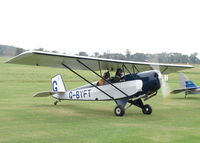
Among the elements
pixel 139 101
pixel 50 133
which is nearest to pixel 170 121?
pixel 139 101

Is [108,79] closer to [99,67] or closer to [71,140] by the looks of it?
[99,67]

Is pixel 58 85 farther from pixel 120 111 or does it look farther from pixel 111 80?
pixel 120 111

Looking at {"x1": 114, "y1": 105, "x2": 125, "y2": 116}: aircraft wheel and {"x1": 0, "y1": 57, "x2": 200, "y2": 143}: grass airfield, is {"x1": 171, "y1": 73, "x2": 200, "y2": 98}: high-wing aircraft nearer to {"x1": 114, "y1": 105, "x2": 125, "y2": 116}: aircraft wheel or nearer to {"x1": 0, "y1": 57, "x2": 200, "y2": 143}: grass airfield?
{"x1": 0, "y1": 57, "x2": 200, "y2": 143}: grass airfield

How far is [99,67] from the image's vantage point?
13352 mm

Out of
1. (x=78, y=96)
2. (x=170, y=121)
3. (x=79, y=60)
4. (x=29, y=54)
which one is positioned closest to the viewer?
(x=29, y=54)

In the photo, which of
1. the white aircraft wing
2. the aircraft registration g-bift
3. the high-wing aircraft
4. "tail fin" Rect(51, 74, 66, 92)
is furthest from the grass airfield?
the high-wing aircraft

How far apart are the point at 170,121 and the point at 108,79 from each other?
3.41 m

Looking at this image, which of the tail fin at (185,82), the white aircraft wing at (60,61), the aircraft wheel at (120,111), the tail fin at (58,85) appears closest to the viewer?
the white aircraft wing at (60,61)

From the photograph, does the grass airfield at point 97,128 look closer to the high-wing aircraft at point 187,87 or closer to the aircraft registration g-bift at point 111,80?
the aircraft registration g-bift at point 111,80

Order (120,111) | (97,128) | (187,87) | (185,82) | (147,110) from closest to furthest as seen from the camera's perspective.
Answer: (97,128) < (120,111) < (147,110) < (187,87) < (185,82)

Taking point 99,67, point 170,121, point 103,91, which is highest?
point 99,67

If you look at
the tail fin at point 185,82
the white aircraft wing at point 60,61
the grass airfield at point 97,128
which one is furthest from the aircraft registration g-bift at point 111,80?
the tail fin at point 185,82

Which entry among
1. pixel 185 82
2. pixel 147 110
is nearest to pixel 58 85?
pixel 147 110

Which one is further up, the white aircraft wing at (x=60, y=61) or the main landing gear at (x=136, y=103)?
the white aircraft wing at (x=60, y=61)
